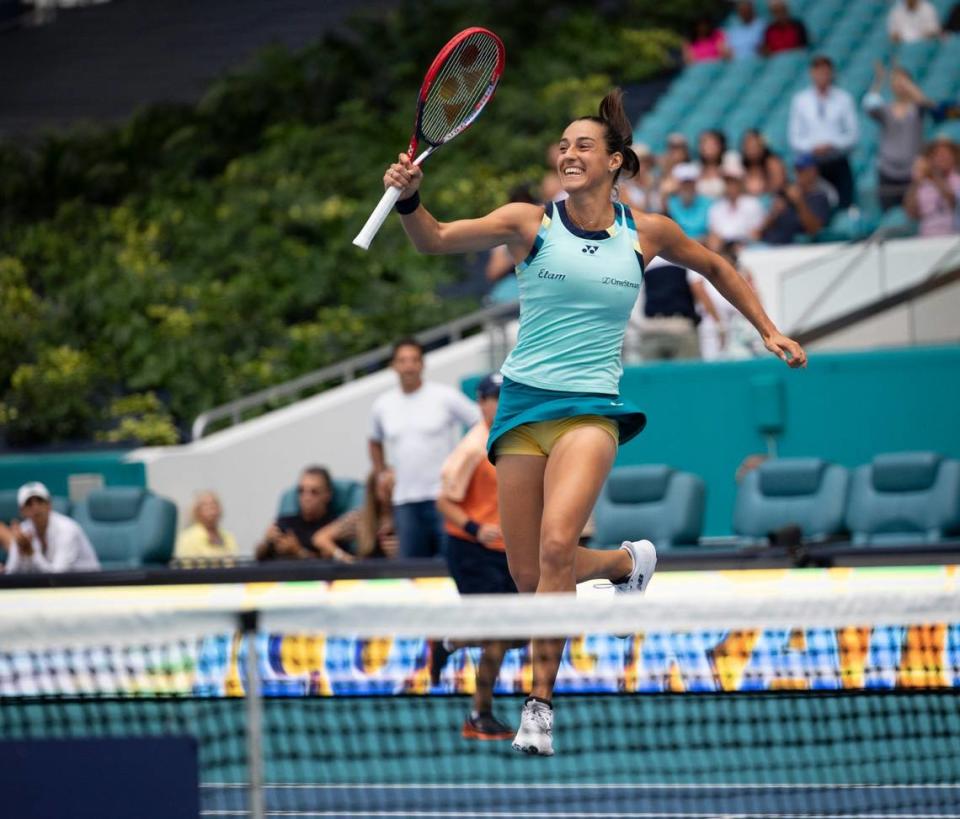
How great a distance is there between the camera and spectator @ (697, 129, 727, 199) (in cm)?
1619

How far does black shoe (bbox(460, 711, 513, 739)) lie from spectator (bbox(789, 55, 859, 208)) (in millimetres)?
9381

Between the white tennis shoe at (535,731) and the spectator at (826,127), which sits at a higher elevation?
the spectator at (826,127)

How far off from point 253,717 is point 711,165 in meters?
12.5

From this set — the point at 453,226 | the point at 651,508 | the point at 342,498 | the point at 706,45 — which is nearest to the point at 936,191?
the point at 651,508

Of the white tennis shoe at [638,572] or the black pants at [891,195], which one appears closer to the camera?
the white tennis shoe at [638,572]

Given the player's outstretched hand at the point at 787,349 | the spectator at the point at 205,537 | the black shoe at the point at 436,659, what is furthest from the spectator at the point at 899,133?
the player's outstretched hand at the point at 787,349

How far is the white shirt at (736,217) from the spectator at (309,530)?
4.68 m

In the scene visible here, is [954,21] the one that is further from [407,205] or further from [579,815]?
[407,205]

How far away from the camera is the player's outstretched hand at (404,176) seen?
19.5ft

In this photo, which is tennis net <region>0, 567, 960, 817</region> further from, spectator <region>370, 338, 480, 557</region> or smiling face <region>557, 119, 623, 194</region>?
smiling face <region>557, 119, 623, 194</region>

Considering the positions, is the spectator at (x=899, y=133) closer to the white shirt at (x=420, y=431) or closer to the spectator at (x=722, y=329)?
the spectator at (x=722, y=329)

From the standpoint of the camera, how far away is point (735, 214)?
52.1 ft

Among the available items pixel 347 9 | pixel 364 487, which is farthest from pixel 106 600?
pixel 347 9

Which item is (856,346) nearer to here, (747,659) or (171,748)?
(747,659)
